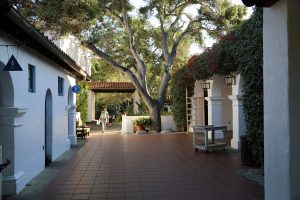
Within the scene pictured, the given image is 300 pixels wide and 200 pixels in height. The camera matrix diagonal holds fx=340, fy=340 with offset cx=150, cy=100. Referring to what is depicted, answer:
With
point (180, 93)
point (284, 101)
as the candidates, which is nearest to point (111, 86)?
point (180, 93)

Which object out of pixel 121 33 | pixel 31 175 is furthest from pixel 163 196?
pixel 121 33

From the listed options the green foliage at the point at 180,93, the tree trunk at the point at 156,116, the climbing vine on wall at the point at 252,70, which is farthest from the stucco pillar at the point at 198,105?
the climbing vine on wall at the point at 252,70

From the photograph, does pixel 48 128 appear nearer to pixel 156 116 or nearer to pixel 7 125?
pixel 7 125

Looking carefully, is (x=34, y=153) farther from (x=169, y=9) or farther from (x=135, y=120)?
(x=169, y=9)

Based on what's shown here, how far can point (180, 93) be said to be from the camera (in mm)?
18766

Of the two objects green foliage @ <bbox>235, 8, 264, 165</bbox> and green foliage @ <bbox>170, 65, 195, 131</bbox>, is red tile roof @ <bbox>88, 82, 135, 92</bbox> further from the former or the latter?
green foliage @ <bbox>235, 8, 264, 165</bbox>

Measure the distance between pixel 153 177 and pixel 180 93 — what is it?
11.3 metres

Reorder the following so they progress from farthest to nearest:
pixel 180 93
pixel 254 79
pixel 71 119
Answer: pixel 180 93
pixel 71 119
pixel 254 79

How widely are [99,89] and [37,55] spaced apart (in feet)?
71.6

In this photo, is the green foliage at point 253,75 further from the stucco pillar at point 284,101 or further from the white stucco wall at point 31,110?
the white stucco wall at point 31,110

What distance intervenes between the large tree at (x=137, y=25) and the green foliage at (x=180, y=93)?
1568 millimetres

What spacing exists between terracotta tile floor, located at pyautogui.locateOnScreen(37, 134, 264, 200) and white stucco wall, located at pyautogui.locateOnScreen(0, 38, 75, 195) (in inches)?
26.7

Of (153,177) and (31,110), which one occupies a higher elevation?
(31,110)

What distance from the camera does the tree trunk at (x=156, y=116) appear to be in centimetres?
2025
